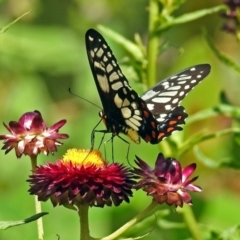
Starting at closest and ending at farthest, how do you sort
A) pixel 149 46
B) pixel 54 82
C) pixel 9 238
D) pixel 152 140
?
1. pixel 152 140
2. pixel 149 46
3. pixel 9 238
4. pixel 54 82

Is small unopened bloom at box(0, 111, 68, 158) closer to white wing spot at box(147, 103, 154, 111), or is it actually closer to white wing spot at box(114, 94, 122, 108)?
white wing spot at box(114, 94, 122, 108)

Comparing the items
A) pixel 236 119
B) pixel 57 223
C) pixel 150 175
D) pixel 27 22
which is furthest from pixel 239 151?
pixel 150 175

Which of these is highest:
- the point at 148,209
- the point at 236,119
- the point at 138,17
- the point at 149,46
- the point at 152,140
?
the point at 138,17

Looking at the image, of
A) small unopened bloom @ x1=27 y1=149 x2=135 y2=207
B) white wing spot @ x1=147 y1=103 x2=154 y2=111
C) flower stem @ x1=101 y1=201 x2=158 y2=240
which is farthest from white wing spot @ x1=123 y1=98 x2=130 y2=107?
flower stem @ x1=101 y1=201 x2=158 y2=240

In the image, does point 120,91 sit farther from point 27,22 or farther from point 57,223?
→ point 27,22

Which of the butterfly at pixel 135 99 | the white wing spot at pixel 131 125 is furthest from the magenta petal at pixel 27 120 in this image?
the white wing spot at pixel 131 125

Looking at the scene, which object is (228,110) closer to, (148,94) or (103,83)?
(148,94)
